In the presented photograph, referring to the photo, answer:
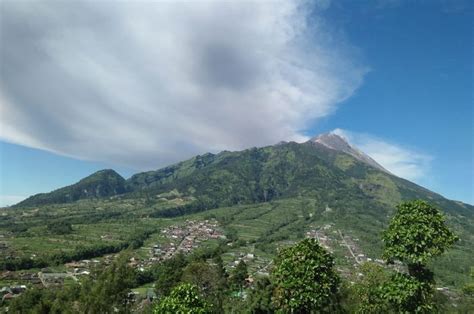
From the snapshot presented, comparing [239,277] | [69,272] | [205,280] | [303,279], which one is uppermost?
[303,279]

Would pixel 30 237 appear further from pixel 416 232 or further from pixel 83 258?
pixel 416 232

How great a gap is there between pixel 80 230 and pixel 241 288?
131 m

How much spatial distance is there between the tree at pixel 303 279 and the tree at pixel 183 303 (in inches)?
211

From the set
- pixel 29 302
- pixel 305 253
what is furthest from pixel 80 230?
pixel 305 253

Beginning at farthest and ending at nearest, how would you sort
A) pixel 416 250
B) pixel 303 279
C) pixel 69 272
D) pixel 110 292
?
1. pixel 69 272
2. pixel 110 292
3. pixel 303 279
4. pixel 416 250

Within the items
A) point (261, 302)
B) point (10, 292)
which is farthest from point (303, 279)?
point (10, 292)

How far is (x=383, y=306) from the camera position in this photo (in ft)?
129

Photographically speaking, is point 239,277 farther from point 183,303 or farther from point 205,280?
point 183,303

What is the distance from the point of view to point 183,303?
25.8m

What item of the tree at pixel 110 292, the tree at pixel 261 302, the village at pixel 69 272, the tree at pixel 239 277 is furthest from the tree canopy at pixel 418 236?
the village at pixel 69 272

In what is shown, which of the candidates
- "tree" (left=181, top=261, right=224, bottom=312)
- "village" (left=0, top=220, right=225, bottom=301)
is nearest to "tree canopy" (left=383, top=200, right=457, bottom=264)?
"tree" (left=181, top=261, right=224, bottom=312)

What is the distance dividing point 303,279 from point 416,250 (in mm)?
7483

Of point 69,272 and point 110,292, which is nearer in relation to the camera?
point 110,292

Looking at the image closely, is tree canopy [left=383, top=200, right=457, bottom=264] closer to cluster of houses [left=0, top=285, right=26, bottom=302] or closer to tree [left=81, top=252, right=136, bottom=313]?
tree [left=81, top=252, right=136, bottom=313]
